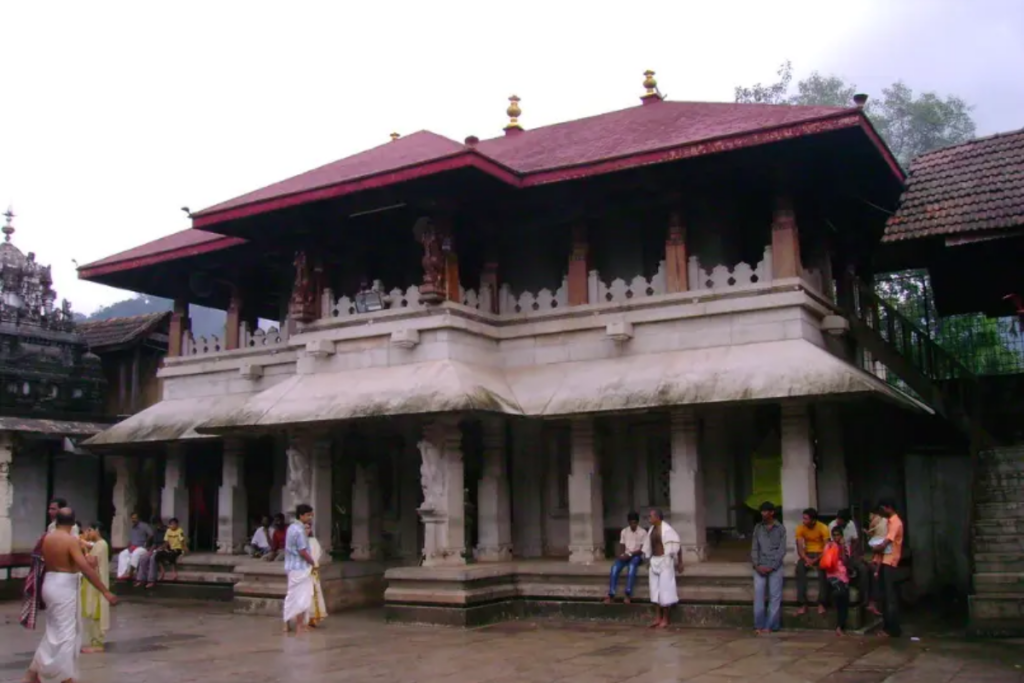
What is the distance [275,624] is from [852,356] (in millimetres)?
10283

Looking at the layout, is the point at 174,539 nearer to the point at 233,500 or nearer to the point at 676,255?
the point at 233,500

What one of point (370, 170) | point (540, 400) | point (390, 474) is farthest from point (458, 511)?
point (370, 170)

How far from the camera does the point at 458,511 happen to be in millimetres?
14891

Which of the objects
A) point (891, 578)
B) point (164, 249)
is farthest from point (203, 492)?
point (891, 578)

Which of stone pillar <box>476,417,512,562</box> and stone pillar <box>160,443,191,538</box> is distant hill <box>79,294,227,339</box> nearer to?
stone pillar <box>160,443,191,538</box>

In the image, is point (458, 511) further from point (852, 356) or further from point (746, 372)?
point (852, 356)

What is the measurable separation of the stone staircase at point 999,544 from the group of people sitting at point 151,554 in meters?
13.6

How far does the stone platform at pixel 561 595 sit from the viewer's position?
43.4 ft

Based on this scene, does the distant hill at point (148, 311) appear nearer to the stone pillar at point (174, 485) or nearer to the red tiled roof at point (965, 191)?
the stone pillar at point (174, 485)

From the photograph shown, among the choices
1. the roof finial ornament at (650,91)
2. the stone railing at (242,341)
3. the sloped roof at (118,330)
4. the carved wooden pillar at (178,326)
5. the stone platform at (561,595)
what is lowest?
the stone platform at (561,595)

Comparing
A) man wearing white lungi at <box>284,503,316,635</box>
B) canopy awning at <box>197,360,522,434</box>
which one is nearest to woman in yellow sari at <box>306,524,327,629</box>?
man wearing white lungi at <box>284,503,316,635</box>

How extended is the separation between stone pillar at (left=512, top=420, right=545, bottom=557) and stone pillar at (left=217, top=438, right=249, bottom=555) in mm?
5725

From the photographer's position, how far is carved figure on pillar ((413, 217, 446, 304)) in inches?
597

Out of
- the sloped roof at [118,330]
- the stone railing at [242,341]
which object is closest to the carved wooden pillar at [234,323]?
the stone railing at [242,341]
